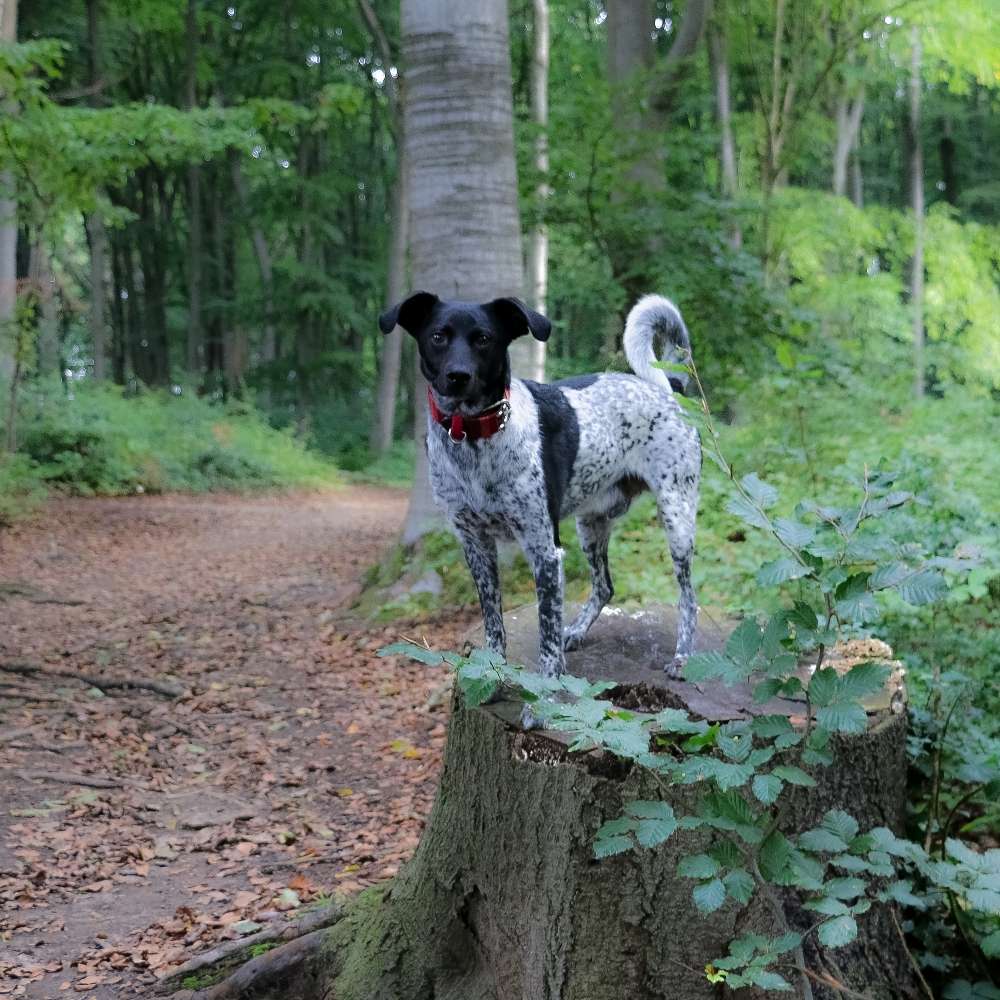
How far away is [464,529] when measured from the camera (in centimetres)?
342

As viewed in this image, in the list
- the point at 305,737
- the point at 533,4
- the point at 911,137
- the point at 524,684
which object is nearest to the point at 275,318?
the point at 533,4

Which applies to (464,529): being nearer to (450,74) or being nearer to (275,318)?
(450,74)

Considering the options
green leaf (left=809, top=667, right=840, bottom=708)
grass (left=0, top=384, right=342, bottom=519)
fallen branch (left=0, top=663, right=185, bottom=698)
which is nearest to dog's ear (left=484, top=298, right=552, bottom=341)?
green leaf (left=809, top=667, right=840, bottom=708)

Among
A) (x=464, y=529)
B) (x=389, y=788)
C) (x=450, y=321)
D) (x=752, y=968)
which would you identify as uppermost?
(x=450, y=321)

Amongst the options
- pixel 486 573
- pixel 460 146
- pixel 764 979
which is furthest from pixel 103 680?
pixel 764 979

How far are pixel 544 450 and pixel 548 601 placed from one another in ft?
1.65

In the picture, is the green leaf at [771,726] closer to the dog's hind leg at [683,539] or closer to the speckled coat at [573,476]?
the speckled coat at [573,476]

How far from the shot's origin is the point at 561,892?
104 inches

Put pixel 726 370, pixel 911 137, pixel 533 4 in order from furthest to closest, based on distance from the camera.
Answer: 1. pixel 911 137
2. pixel 533 4
3. pixel 726 370

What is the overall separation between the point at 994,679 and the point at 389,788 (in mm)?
2922

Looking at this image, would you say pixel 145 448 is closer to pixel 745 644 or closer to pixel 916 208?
pixel 916 208

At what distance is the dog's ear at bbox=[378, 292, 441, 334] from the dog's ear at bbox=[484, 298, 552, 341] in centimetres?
18

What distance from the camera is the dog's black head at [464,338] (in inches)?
114

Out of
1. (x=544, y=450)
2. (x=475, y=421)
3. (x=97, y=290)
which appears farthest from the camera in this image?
(x=97, y=290)
